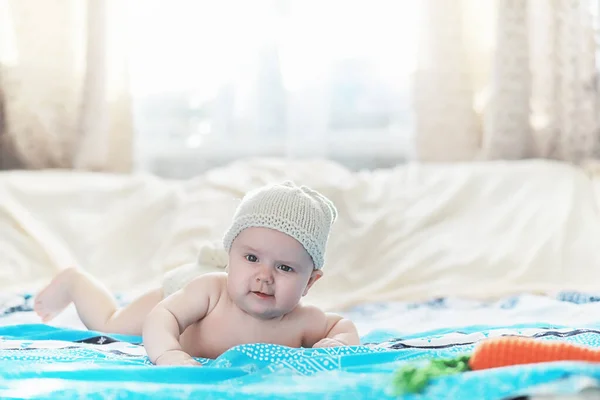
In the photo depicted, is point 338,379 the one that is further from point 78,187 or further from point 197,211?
point 78,187

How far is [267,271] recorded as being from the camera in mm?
1359

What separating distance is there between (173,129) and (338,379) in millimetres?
2083

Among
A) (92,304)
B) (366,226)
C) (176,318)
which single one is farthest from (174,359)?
(366,226)

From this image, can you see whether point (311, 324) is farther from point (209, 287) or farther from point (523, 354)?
point (523, 354)

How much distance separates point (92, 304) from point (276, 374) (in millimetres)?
740

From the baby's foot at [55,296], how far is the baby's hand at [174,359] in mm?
561

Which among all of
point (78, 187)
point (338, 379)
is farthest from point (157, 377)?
point (78, 187)

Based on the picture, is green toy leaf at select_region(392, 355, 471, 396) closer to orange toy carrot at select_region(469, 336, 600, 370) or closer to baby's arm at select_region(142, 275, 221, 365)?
orange toy carrot at select_region(469, 336, 600, 370)

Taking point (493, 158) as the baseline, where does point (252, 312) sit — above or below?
below

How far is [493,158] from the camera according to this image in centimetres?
270

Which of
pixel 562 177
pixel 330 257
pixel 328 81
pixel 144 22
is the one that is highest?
pixel 144 22

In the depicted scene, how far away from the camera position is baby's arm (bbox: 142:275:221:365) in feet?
4.13

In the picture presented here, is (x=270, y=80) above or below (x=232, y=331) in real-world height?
above

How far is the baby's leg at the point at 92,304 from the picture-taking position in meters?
1.67
